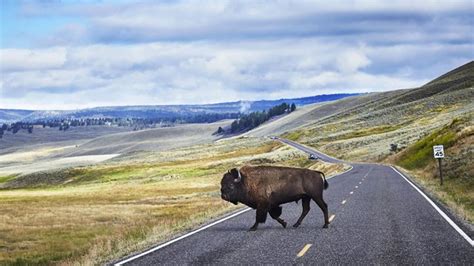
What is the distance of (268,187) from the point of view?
A: 67.3 ft

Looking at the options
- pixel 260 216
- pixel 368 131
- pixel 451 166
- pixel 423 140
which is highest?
pixel 260 216

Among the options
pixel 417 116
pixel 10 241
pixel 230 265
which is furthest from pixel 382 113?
pixel 230 265

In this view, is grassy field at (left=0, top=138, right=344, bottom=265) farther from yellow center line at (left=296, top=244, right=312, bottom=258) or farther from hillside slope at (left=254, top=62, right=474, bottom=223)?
hillside slope at (left=254, top=62, right=474, bottom=223)

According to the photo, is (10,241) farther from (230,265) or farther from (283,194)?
(230,265)

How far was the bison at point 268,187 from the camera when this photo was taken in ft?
66.8

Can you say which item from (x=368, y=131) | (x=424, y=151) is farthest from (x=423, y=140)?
(x=368, y=131)

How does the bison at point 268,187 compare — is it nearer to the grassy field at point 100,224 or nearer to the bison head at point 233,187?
the bison head at point 233,187

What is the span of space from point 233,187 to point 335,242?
13.6ft

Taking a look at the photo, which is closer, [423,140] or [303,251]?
[303,251]

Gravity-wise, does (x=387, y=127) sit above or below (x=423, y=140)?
below

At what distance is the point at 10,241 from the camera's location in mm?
30500

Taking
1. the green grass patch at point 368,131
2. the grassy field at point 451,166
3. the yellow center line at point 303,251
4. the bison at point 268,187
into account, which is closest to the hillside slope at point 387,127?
the green grass patch at point 368,131

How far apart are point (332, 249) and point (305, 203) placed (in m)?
5.28

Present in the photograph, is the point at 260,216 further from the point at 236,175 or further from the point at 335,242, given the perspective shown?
the point at 335,242
